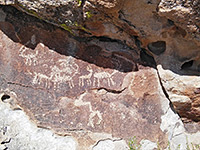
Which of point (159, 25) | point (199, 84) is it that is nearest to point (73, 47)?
point (159, 25)

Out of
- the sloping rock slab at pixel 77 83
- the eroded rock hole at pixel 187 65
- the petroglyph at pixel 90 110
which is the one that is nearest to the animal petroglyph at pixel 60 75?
the sloping rock slab at pixel 77 83

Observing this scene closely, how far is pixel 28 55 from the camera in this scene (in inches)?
75.5

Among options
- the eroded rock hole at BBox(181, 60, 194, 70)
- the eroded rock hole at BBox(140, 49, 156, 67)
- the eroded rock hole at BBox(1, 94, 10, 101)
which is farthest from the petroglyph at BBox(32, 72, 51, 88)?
the eroded rock hole at BBox(181, 60, 194, 70)

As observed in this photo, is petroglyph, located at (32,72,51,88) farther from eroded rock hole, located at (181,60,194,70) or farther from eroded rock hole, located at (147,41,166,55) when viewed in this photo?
eroded rock hole, located at (181,60,194,70)

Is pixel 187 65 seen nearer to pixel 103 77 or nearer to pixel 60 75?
pixel 103 77

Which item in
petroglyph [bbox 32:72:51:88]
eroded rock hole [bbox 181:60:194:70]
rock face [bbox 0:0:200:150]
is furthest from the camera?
eroded rock hole [bbox 181:60:194:70]

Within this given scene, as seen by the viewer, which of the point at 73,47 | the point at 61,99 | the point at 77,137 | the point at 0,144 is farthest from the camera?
the point at 73,47

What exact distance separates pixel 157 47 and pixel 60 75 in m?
0.73

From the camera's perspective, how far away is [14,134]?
164 cm

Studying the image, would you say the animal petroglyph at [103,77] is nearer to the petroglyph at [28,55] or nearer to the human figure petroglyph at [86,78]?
the human figure petroglyph at [86,78]

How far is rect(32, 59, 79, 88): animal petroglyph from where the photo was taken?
188 cm

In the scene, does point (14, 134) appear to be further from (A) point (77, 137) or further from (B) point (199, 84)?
(B) point (199, 84)

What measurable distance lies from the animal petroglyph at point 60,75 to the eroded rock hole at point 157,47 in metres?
0.56

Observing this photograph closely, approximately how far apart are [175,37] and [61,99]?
2.91ft
